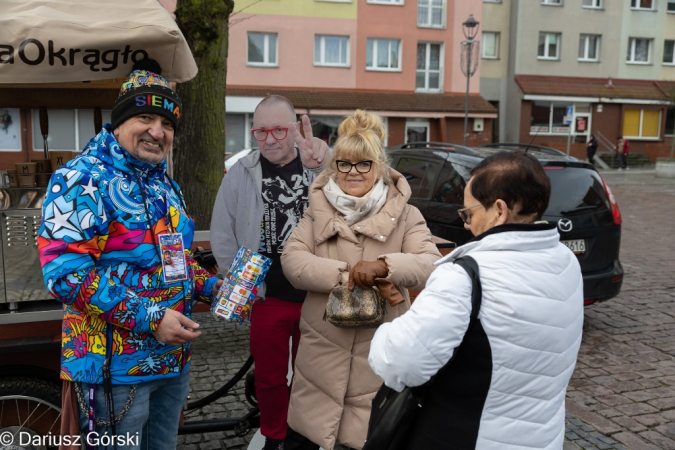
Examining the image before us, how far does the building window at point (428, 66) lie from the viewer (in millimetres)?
31453

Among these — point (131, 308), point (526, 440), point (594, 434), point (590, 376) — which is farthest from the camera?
point (590, 376)

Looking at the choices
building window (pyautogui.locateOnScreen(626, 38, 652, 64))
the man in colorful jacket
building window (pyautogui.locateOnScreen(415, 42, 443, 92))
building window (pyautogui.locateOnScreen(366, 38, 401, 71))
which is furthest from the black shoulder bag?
building window (pyautogui.locateOnScreen(626, 38, 652, 64))

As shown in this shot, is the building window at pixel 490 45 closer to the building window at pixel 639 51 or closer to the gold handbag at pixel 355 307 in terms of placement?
the building window at pixel 639 51

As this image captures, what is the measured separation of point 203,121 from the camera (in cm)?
608

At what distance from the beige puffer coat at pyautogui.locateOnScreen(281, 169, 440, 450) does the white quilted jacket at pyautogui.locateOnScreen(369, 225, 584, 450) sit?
752mm

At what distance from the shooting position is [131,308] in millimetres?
2193

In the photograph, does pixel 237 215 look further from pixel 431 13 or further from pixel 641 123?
pixel 641 123

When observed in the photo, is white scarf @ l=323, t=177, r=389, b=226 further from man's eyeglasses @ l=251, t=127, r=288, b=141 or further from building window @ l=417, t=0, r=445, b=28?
building window @ l=417, t=0, r=445, b=28

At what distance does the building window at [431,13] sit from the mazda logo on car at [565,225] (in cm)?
2694

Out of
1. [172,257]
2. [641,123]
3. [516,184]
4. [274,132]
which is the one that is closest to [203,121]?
[274,132]

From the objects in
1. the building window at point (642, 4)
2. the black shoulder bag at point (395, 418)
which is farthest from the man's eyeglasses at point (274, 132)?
the building window at point (642, 4)

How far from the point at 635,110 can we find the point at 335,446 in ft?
124

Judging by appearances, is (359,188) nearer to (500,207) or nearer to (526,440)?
(500,207)

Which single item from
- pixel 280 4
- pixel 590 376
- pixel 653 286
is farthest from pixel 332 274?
pixel 280 4
